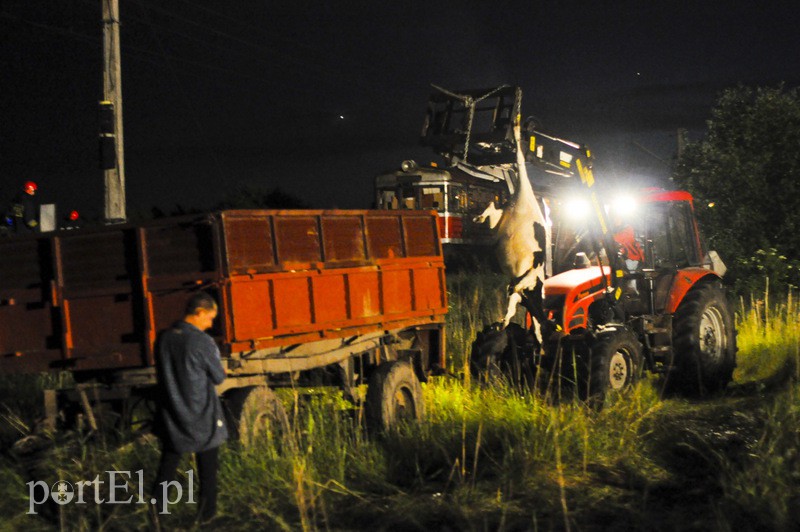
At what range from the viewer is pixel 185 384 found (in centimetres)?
650

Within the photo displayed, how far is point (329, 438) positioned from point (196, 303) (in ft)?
7.64

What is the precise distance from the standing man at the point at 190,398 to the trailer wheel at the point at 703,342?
6.69 meters

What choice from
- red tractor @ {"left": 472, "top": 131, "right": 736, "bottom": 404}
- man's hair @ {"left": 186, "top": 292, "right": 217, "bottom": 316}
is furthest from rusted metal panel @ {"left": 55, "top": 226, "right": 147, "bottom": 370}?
red tractor @ {"left": 472, "top": 131, "right": 736, "bottom": 404}

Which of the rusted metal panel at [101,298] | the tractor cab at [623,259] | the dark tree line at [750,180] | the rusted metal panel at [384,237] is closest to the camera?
the rusted metal panel at [101,298]

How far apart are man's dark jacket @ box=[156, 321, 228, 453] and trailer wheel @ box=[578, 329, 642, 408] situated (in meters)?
4.43

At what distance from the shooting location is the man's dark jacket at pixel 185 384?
6.50 metres

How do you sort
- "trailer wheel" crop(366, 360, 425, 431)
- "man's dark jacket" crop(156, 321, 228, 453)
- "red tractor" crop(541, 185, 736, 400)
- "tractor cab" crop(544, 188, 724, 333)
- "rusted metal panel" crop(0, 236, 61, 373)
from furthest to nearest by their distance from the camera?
1. "tractor cab" crop(544, 188, 724, 333)
2. "red tractor" crop(541, 185, 736, 400)
3. "trailer wheel" crop(366, 360, 425, 431)
4. "rusted metal panel" crop(0, 236, 61, 373)
5. "man's dark jacket" crop(156, 321, 228, 453)

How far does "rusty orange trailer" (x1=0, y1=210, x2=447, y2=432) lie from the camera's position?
804 cm

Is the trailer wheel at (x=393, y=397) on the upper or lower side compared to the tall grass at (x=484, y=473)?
upper

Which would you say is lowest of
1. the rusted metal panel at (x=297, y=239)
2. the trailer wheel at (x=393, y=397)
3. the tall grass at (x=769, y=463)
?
the tall grass at (x=769, y=463)

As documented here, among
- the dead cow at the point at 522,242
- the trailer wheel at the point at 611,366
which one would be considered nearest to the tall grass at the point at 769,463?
the trailer wheel at the point at 611,366

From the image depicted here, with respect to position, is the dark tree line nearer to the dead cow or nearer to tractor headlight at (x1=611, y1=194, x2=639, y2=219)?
tractor headlight at (x1=611, y1=194, x2=639, y2=219)

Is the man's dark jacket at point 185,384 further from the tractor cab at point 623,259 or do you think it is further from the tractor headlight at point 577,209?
the tractor headlight at point 577,209

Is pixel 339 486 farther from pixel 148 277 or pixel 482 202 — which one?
pixel 482 202
